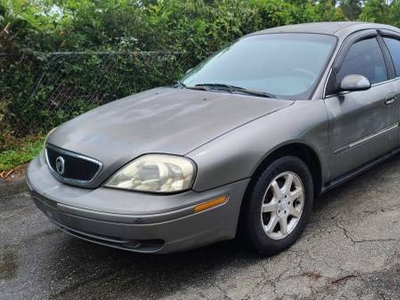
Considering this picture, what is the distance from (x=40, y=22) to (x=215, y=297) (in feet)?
15.4

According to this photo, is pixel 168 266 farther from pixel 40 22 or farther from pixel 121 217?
pixel 40 22

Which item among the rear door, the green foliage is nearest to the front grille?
the rear door

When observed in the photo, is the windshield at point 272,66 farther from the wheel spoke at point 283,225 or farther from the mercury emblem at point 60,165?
the mercury emblem at point 60,165

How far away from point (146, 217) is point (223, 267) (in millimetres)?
772

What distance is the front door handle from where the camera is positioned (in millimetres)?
4113

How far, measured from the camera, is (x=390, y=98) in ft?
13.6

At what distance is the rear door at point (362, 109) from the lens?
11.7ft

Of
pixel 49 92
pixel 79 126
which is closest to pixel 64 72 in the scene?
pixel 49 92

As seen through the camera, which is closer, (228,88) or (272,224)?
(272,224)

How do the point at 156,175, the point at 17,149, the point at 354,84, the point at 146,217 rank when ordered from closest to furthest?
the point at 146,217
the point at 156,175
the point at 354,84
the point at 17,149

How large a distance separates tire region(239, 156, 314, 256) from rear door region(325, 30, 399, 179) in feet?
1.31

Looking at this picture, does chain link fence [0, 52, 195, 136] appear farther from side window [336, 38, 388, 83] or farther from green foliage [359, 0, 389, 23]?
green foliage [359, 0, 389, 23]

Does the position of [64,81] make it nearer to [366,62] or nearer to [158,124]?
[158,124]

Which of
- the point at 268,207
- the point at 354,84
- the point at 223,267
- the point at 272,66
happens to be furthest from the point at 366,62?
the point at 223,267
